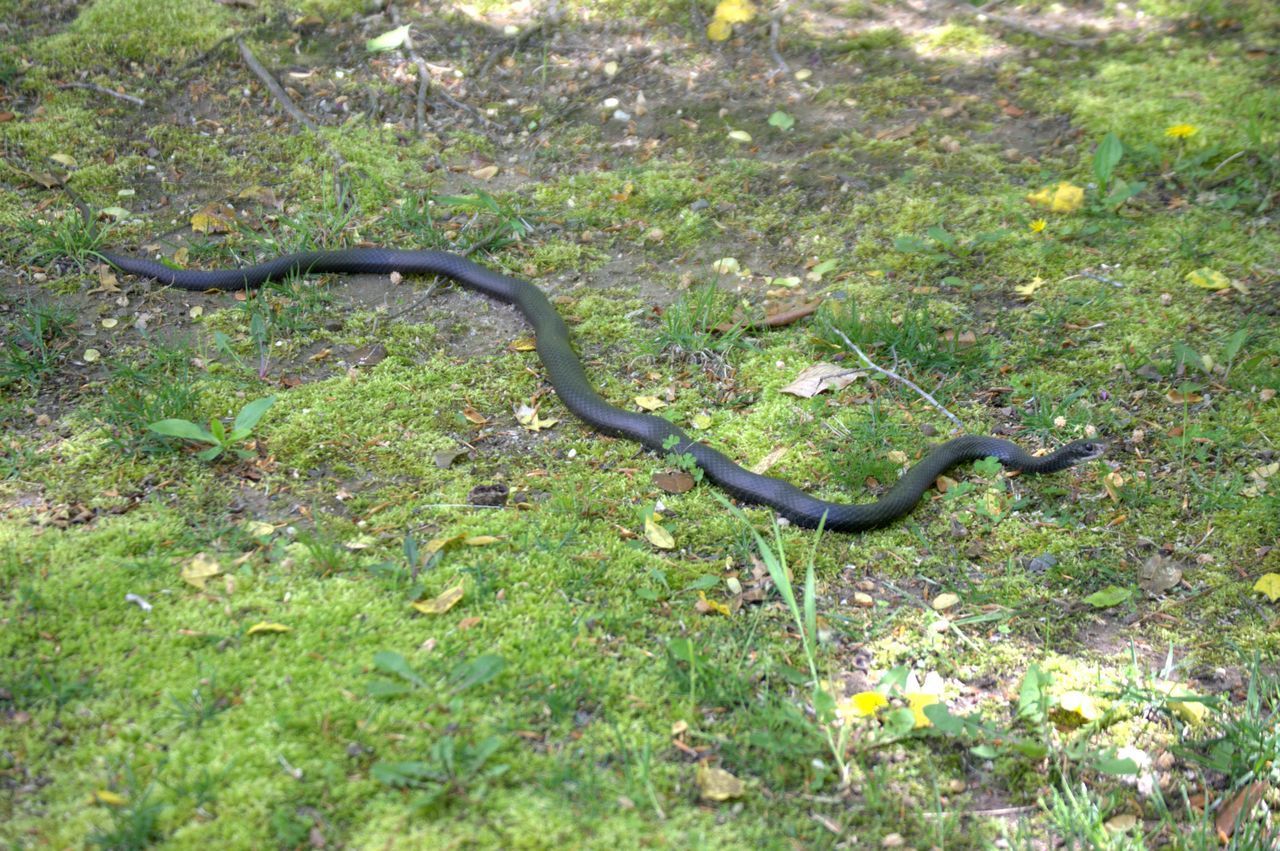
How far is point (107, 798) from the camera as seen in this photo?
2.32m

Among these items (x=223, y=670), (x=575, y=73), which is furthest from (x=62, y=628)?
(x=575, y=73)

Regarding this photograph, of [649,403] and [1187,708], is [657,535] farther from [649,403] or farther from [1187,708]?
[1187,708]

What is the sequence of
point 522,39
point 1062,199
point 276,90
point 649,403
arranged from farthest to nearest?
point 522,39 < point 276,90 < point 1062,199 < point 649,403

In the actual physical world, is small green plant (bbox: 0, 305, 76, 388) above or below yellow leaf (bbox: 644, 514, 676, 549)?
above

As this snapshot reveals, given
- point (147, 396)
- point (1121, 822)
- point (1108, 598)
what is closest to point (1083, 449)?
point (1108, 598)

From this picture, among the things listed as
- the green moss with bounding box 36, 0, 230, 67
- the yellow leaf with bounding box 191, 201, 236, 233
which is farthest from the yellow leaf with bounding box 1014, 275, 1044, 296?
the green moss with bounding box 36, 0, 230, 67

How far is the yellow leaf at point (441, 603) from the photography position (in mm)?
2988

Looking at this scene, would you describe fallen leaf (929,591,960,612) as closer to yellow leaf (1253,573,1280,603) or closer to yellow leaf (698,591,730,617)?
yellow leaf (698,591,730,617)

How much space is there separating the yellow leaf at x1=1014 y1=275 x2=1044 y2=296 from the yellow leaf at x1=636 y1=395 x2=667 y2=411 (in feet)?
6.57

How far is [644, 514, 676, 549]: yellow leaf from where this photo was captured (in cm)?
346

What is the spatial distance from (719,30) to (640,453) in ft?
14.0

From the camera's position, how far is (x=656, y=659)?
2932 millimetres

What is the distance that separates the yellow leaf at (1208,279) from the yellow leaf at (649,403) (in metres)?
2.80

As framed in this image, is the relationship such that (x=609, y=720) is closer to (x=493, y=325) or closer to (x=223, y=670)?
(x=223, y=670)
